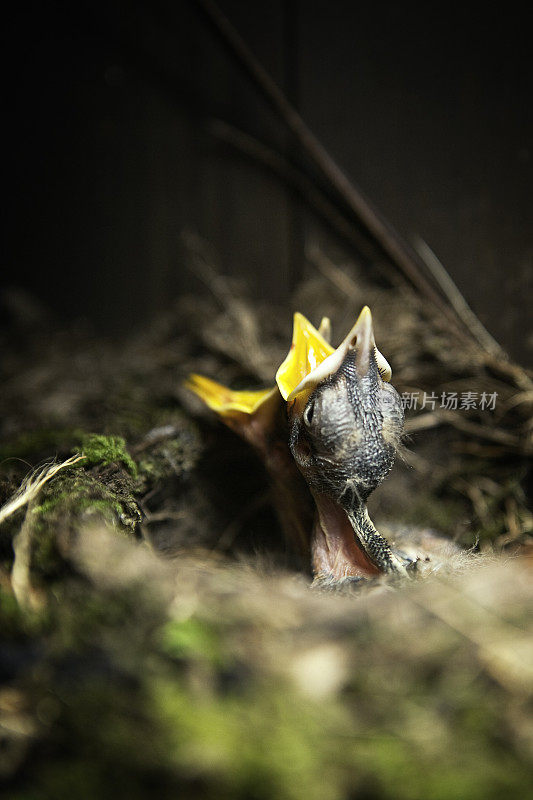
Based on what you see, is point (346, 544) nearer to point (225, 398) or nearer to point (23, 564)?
point (225, 398)

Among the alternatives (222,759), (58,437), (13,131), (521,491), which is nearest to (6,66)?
(13,131)

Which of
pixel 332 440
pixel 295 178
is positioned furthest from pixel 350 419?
pixel 295 178

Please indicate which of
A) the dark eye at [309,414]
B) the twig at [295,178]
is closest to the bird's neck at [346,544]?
the dark eye at [309,414]

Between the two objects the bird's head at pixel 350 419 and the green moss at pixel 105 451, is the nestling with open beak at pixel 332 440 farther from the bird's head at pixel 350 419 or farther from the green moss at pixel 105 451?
the green moss at pixel 105 451

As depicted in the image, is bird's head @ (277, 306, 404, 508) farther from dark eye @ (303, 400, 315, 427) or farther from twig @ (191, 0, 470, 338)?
twig @ (191, 0, 470, 338)

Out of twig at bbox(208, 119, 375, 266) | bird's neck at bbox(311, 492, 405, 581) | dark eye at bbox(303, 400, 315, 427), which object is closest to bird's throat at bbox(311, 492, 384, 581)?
bird's neck at bbox(311, 492, 405, 581)

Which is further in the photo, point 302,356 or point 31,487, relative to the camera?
point 302,356
